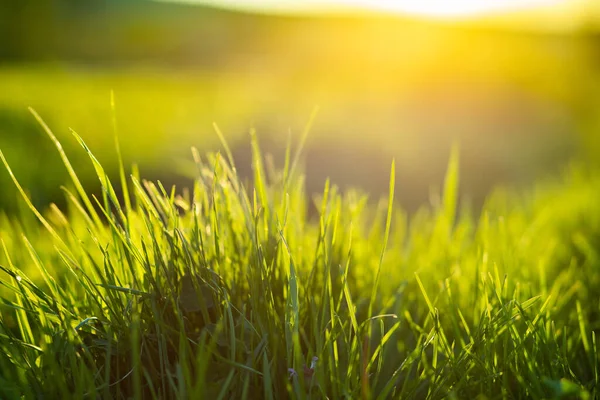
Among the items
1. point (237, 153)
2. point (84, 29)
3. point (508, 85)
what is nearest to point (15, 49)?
point (84, 29)

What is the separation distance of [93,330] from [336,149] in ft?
12.7

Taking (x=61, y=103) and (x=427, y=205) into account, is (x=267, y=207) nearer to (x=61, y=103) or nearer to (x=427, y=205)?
(x=427, y=205)

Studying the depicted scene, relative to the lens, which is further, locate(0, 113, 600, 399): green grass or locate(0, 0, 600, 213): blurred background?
locate(0, 0, 600, 213): blurred background

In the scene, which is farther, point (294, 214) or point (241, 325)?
point (294, 214)

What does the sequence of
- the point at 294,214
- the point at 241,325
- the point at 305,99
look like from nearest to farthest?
1. the point at 241,325
2. the point at 294,214
3. the point at 305,99

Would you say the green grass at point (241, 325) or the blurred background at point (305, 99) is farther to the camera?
the blurred background at point (305, 99)

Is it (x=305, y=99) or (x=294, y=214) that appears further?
(x=305, y=99)

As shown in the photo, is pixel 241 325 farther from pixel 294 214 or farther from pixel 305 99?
pixel 305 99

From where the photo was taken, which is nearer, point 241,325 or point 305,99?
point 241,325

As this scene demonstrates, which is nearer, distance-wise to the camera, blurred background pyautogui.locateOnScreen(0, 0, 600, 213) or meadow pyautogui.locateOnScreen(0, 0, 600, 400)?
meadow pyautogui.locateOnScreen(0, 0, 600, 400)

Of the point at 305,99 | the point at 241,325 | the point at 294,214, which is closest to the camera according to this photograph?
the point at 241,325

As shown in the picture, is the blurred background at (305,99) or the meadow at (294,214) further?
the blurred background at (305,99)

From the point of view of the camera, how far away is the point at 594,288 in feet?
4.04

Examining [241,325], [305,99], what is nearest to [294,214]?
[241,325]
